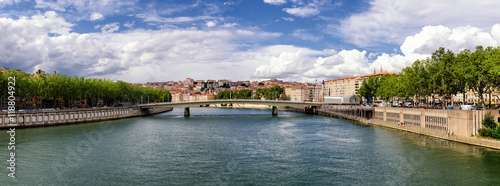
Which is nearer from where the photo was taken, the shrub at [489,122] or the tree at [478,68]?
the shrub at [489,122]

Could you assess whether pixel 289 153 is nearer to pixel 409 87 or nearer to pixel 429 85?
pixel 429 85

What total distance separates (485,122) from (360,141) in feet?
40.7

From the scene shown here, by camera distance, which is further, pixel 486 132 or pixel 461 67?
pixel 461 67

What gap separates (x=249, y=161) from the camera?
3081cm

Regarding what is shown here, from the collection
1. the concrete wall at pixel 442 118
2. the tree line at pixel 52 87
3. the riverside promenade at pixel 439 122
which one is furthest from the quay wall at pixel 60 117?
the concrete wall at pixel 442 118

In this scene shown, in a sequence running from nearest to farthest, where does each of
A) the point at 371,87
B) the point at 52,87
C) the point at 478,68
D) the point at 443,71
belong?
the point at 478,68, the point at 443,71, the point at 52,87, the point at 371,87

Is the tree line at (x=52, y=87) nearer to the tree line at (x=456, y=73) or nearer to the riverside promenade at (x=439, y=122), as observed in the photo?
the riverside promenade at (x=439, y=122)

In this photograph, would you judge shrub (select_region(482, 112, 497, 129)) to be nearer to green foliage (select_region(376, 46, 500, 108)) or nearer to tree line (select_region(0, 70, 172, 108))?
green foliage (select_region(376, 46, 500, 108))

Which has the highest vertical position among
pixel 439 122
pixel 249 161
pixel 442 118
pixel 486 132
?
pixel 442 118

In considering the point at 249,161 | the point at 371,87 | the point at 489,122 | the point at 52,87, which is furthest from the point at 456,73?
the point at 52,87

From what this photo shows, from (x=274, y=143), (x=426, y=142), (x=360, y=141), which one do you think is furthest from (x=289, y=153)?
(x=426, y=142)

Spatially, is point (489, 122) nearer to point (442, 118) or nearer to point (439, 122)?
point (442, 118)

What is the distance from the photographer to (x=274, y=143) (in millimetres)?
41625

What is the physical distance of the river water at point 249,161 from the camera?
24.9 metres
